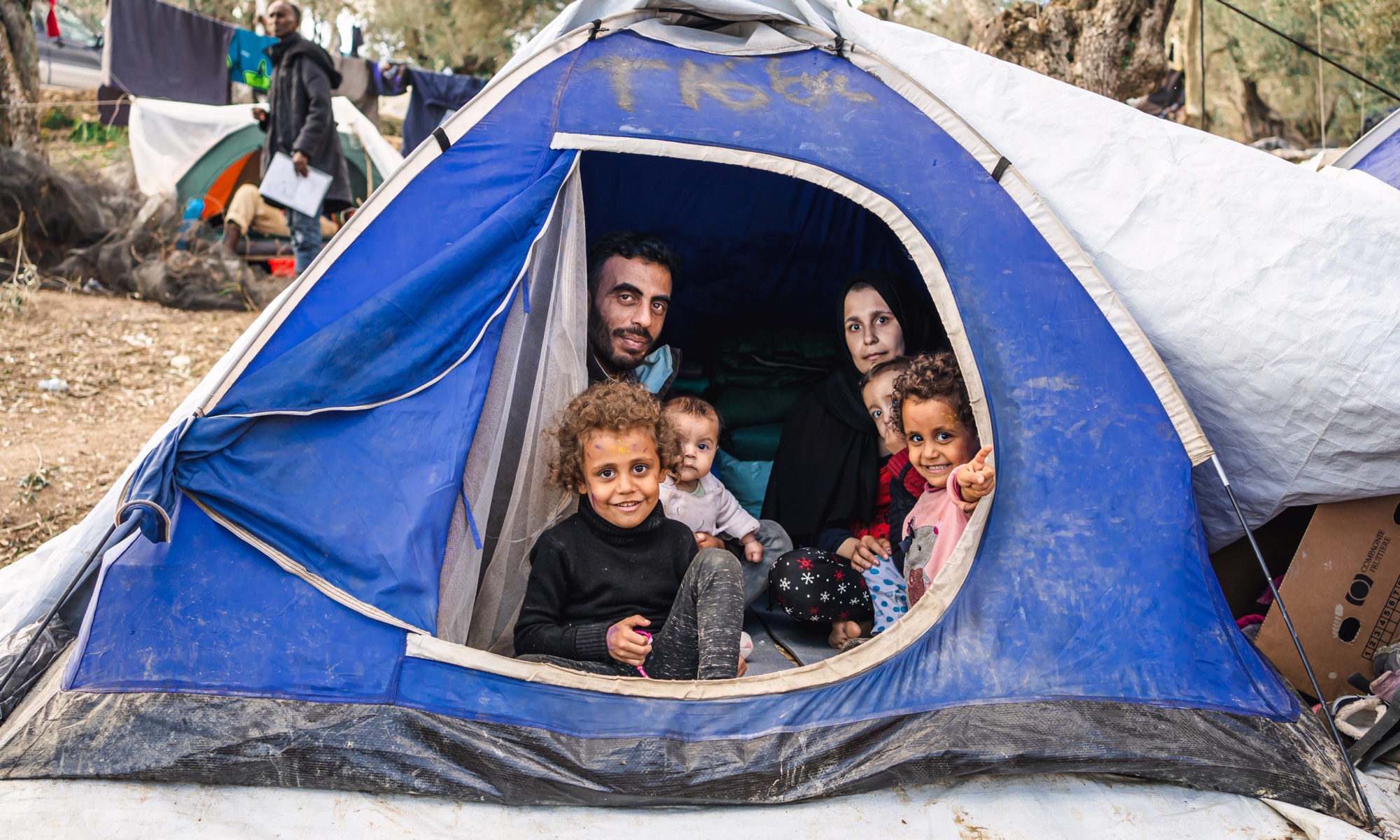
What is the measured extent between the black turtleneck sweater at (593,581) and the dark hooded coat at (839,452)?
733mm

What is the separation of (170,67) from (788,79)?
942 centimetres

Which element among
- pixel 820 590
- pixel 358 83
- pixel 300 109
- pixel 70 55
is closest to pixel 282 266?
pixel 300 109

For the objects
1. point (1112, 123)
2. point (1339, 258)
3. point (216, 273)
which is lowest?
point (216, 273)

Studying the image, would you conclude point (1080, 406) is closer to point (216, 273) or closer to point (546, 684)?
point (546, 684)

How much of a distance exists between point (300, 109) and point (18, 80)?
309 centimetres

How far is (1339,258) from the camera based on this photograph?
7.34ft

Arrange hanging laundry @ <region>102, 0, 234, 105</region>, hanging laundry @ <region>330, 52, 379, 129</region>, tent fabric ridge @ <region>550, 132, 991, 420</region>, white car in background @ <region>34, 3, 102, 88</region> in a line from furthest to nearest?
white car in background @ <region>34, 3, 102, 88</region>, hanging laundry @ <region>330, 52, 379, 129</region>, hanging laundry @ <region>102, 0, 234, 105</region>, tent fabric ridge @ <region>550, 132, 991, 420</region>

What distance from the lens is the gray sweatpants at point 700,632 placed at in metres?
2.00

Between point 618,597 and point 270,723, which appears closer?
point 270,723

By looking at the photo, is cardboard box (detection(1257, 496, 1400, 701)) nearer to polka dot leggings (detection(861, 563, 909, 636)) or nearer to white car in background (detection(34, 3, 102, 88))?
polka dot leggings (detection(861, 563, 909, 636))

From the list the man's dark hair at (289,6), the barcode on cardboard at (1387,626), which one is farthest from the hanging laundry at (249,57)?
the barcode on cardboard at (1387,626)

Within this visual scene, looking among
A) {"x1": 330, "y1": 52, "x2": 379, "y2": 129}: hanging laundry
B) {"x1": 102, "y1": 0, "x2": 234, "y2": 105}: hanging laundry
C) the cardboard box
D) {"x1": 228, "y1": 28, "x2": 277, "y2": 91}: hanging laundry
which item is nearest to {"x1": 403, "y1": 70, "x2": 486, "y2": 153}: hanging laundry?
{"x1": 330, "y1": 52, "x2": 379, "y2": 129}: hanging laundry

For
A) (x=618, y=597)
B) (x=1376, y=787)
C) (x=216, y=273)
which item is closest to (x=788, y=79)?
(x=618, y=597)

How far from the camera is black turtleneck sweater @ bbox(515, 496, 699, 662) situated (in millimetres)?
2051
